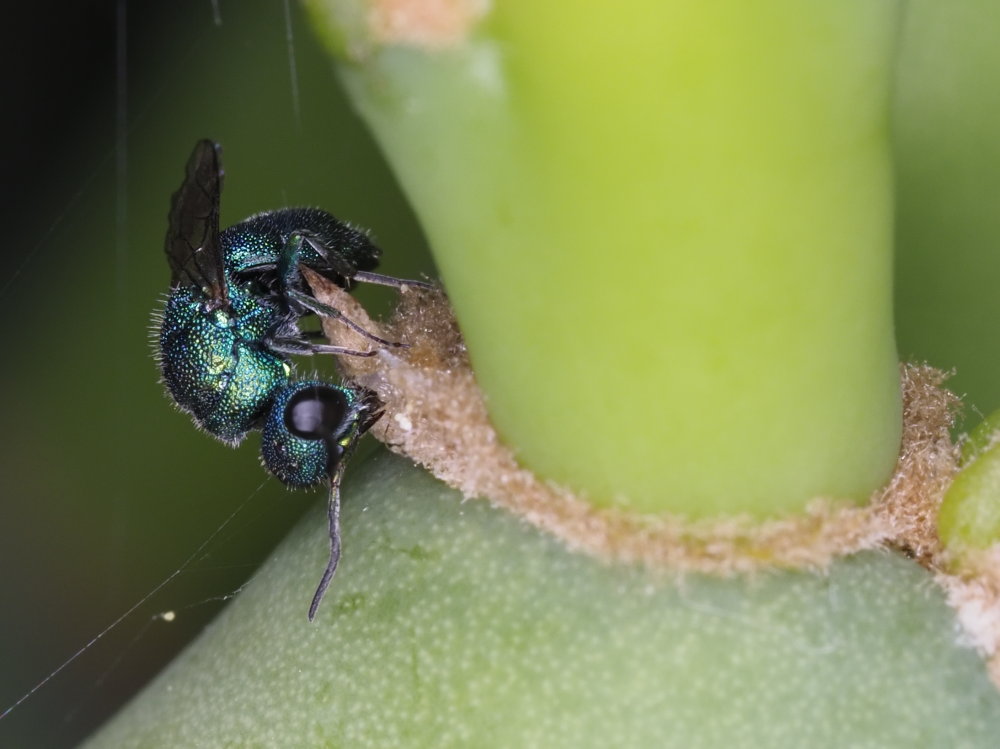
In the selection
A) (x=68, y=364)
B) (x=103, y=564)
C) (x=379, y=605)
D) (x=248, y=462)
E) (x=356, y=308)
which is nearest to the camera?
(x=379, y=605)

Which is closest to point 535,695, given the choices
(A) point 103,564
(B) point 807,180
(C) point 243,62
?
(B) point 807,180

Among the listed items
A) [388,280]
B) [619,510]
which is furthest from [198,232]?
[619,510]

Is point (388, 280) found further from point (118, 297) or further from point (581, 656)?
point (118, 297)

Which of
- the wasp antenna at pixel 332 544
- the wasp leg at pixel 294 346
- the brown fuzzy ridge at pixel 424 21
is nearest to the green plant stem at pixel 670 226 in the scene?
the brown fuzzy ridge at pixel 424 21

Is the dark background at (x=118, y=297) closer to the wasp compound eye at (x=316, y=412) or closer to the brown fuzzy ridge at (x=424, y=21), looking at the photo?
the wasp compound eye at (x=316, y=412)

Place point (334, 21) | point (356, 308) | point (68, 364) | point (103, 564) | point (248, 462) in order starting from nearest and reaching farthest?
point (334, 21) → point (356, 308) → point (248, 462) → point (68, 364) → point (103, 564)

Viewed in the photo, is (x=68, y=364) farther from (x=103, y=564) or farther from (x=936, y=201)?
(x=936, y=201)

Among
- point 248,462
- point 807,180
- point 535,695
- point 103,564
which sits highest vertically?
point 807,180

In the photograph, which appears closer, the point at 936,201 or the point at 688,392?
the point at 688,392

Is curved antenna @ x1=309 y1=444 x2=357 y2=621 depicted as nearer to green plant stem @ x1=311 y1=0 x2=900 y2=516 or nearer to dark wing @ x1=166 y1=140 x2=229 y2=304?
green plant stem @ x1=311 y1=0 x2=900 y2=516

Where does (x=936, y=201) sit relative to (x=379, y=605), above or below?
above
